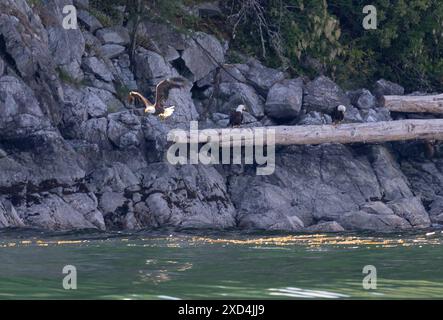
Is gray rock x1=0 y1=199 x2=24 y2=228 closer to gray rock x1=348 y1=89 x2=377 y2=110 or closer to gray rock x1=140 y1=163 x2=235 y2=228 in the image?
gray rock x1=140 y1=163 x2=235 y2=228

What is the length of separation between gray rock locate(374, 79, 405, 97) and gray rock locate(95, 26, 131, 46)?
6.92 m

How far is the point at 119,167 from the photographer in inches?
842

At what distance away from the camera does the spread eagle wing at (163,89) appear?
2266 cm

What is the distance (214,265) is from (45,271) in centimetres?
250

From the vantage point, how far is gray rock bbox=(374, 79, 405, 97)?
91.3ft

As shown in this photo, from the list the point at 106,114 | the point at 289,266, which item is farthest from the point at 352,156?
the point at 289,266

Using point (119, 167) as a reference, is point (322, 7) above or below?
above

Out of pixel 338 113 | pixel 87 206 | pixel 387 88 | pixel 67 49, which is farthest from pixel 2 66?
pixel 387 88

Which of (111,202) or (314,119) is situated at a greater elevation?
(314,119)

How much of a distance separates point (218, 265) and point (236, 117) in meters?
9.10

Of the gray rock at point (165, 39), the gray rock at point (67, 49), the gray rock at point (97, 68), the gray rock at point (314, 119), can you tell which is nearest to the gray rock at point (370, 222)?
the gray rock at point (314, 119)

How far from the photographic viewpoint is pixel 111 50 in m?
25.5

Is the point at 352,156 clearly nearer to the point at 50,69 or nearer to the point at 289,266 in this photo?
the point at 50,69

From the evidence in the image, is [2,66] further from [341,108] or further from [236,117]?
[341,108]
